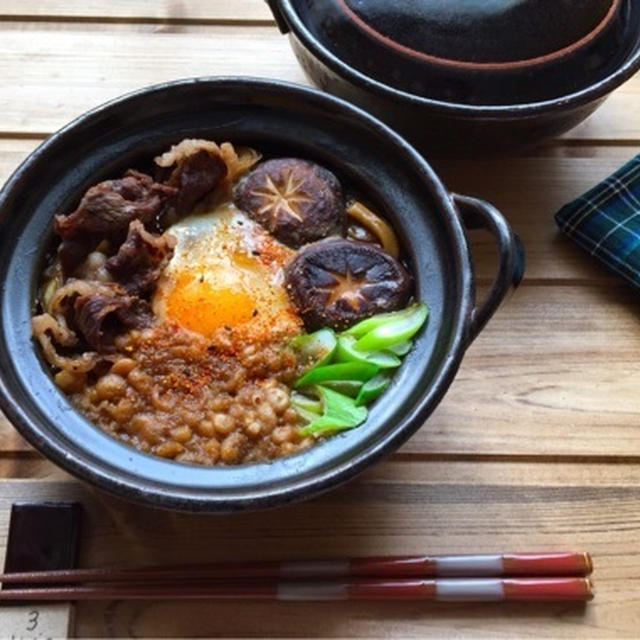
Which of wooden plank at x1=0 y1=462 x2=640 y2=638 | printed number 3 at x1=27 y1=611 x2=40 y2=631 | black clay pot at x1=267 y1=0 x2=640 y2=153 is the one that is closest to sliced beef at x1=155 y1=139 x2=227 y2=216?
black clay pot at x1=267 y1=0 x2=640 y2=153

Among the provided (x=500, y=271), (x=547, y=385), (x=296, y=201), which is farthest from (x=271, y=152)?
(x=547, y=385)

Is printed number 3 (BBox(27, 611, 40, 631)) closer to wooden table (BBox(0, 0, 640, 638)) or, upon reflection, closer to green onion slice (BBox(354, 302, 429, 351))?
wooden table (BBox(0, 0, 640, 638))

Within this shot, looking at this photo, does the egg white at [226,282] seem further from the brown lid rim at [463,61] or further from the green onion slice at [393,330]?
the brown lid rim at [463,61]

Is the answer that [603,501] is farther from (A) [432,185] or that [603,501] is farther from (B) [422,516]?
(A) [432,185]

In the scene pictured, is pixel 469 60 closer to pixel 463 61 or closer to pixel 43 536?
pixel 463 61

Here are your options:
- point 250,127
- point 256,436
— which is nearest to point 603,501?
point 256,436

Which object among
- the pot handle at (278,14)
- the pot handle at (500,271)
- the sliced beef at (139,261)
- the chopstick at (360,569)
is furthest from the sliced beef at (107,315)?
the pot handle at (278,14)

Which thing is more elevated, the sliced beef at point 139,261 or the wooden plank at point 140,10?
the wooden plank at point 140,10
